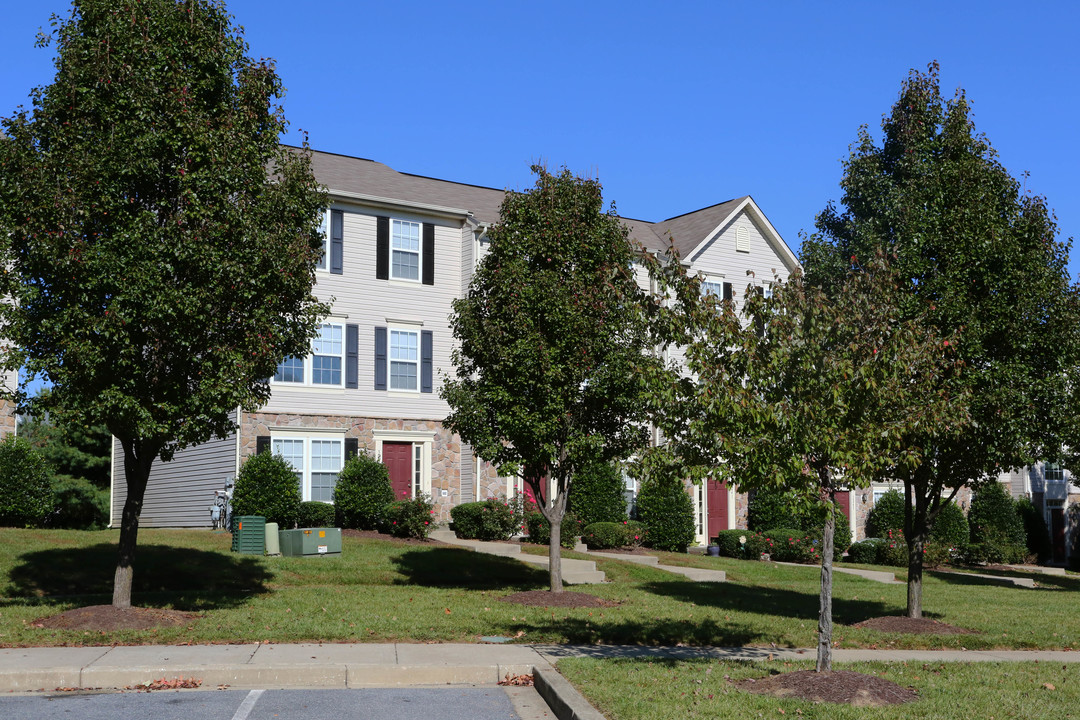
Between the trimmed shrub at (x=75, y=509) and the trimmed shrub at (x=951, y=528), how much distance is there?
26.0m

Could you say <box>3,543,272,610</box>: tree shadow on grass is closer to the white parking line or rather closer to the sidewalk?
the sidewalk

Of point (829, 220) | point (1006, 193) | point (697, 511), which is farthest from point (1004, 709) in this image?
point (697, 511)

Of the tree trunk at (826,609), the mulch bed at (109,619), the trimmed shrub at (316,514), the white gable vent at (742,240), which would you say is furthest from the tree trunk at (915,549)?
the white gable vent at (742,240)

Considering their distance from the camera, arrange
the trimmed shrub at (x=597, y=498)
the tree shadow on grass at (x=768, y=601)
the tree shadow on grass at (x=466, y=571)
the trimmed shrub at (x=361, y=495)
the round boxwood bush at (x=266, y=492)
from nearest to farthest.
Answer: the tree shadow on grass at (x=768, y=601) → the tree shadow on grass at (x=466, y=571) → the round boxwood bush at (x=266, y=492) → the trimmed shrub at (x=361, y=495) → the trimmed shrub at (x=597, y=498)

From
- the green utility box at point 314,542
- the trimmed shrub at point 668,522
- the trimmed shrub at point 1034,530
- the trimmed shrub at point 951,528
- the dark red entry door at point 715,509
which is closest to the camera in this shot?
the green utility box at point 314,542

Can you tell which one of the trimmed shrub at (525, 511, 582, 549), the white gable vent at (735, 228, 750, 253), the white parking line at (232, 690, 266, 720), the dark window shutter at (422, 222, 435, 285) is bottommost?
the white parking line at (232, 690, 266, 720)

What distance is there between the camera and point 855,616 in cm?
1667

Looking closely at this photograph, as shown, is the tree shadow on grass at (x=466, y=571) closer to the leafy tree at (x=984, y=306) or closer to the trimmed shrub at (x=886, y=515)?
the leafy tree at (x=984, y=306)

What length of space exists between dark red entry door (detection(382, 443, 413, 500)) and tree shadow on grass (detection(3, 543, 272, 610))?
7.49 metres

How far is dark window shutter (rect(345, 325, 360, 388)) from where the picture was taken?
26.4 meters

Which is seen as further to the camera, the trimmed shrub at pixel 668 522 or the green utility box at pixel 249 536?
the trimmed shrub at pixel 668 522

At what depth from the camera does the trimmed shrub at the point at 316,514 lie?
23938 millimetres

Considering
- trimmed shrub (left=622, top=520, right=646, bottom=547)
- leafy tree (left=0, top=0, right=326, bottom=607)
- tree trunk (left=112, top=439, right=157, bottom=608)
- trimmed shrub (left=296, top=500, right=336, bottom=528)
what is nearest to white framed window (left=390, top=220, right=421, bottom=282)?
trimmed shrub (left=296, top=500, right=336, bottom=528)

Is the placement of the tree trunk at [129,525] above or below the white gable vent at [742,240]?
below
